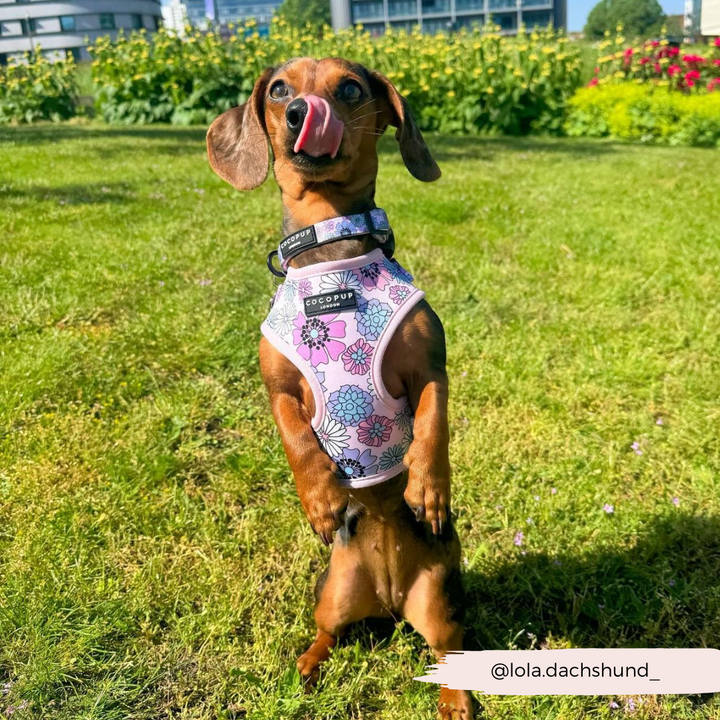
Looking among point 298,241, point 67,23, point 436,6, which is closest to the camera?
point 298,241

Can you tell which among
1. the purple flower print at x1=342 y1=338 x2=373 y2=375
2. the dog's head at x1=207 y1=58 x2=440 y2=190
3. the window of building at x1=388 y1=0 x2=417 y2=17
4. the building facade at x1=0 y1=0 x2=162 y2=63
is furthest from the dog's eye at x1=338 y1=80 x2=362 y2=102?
the window of building at x1=388 y1=0 x2=417 y2=17

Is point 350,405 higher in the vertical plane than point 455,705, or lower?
higher

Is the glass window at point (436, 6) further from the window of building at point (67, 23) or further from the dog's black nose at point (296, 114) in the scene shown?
the dog's black nose at point (296, 114)

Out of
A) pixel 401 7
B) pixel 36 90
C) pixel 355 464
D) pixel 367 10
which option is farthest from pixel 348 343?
pixel 401 7

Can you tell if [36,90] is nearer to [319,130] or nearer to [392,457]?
[319,130]

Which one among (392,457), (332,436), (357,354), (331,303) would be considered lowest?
(392,457)

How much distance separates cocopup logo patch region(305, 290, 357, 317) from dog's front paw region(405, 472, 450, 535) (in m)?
0.50

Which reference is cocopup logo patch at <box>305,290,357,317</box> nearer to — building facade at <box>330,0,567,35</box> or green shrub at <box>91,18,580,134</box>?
green shrub at <box>91,18,580,134</box>

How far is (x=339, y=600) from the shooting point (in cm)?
223

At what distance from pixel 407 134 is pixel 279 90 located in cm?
43

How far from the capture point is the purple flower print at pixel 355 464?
A: 193 centimetres

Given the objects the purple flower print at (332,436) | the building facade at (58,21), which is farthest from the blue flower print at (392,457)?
the building facade at (58,21)

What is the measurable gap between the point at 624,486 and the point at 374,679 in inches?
62.2

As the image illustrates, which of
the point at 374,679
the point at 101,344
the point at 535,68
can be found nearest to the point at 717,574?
the point at 374,679
